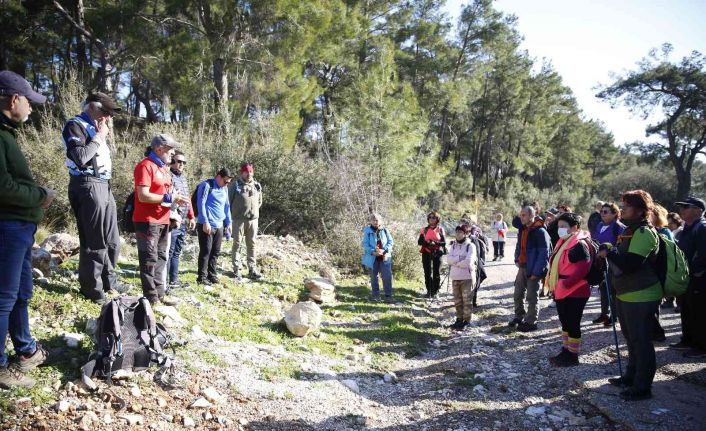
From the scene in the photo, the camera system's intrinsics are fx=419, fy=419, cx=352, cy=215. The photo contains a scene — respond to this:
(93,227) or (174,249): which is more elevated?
(93,227)

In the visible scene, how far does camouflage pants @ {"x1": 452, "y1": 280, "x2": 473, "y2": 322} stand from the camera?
693cm

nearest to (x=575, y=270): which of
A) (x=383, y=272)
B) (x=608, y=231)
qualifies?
(x=608, y=231)

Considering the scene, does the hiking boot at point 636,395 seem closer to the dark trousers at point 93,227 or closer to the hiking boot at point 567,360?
the hiking boot at point 567,360

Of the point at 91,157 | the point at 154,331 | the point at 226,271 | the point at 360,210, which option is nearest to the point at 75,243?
the point at 226,271

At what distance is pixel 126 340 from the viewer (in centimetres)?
359

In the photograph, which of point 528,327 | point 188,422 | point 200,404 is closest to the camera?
point 188,422

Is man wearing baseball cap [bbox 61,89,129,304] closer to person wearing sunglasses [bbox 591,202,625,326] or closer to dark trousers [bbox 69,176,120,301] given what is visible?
dark trousers [bbox 69,176,120,301]

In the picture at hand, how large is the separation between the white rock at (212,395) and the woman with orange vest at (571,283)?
4038mm

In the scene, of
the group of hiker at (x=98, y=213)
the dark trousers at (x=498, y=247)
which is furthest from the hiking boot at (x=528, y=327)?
the dark trousers at (x=498, y=247)

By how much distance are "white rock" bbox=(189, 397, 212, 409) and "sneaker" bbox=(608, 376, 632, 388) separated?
163 inches

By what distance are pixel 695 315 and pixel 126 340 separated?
6.57m

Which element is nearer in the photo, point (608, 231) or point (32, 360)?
point (32, 360)

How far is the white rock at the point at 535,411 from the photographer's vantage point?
415cm

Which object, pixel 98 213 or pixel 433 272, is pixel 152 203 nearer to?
pixel 98 213
